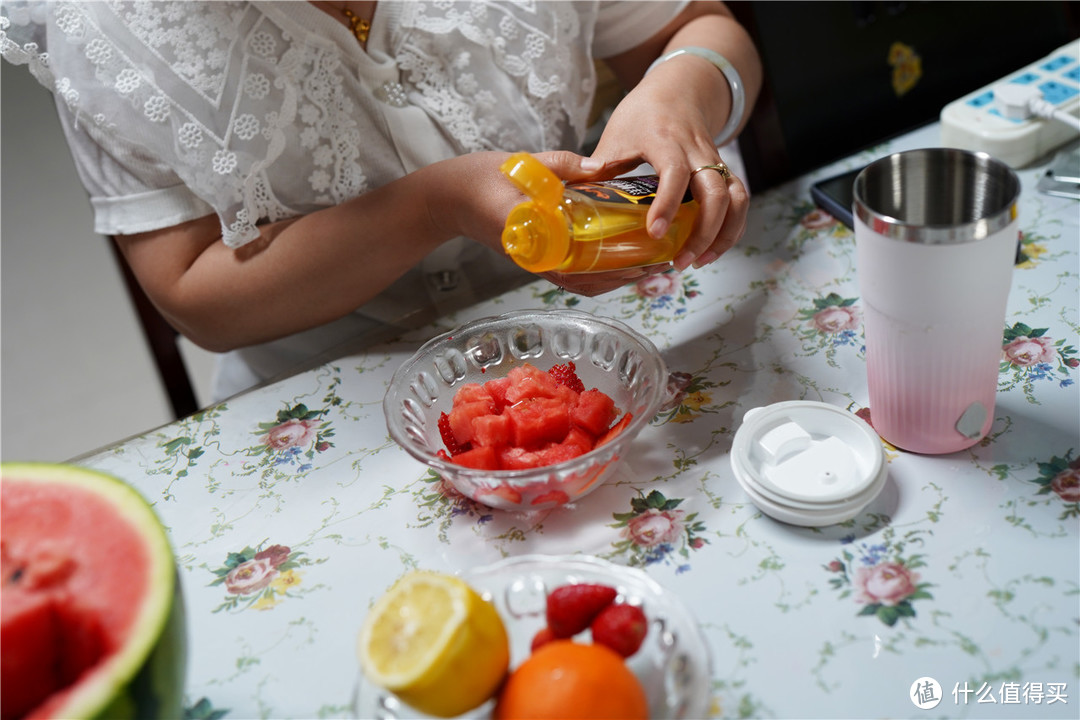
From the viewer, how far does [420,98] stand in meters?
1.04

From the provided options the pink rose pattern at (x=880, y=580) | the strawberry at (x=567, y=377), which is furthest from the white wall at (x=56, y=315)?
the pink rose pattern at (x=880, y=580)

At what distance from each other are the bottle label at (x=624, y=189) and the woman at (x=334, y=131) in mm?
46

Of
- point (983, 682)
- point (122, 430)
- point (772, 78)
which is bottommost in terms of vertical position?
point (122, 430)

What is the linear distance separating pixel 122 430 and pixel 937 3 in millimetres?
1885

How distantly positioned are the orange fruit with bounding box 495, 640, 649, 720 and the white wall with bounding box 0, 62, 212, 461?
1840 millimetres

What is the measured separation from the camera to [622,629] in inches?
21.9

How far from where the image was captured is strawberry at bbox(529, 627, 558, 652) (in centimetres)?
58

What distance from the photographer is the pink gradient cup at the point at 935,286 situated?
1.94 ft

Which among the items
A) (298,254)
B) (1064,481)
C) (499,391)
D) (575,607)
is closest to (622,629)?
(575,607)

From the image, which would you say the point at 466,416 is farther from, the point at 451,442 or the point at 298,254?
the point at 298,254

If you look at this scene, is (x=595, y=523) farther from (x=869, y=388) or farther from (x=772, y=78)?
(x=772, y=78)

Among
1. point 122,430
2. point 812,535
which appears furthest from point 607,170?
point 122,430

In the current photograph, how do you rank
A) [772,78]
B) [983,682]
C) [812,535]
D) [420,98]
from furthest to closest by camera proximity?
[772,78] < [420,98] < [812,535] < [983,682]

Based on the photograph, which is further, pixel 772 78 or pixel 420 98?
pixel 772 78
